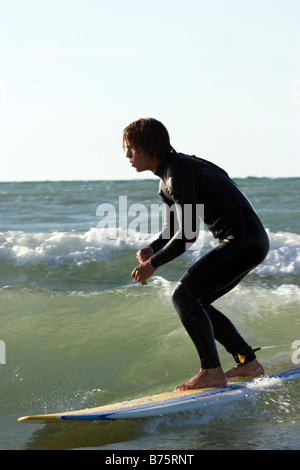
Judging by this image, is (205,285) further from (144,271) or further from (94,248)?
(94,248)

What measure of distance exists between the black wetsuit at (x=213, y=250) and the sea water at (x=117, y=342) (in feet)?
1.86

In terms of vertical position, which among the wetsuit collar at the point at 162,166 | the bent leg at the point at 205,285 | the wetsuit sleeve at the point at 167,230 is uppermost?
the wetsuit collar at the point at 162,166

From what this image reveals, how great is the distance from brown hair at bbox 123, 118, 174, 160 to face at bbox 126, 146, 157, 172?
0.08 feet

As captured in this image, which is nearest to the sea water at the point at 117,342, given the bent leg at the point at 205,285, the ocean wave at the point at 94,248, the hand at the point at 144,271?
the ocean wave at the point at 94,248

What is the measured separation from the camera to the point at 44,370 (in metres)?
5.59

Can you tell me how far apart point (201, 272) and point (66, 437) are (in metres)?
1.23

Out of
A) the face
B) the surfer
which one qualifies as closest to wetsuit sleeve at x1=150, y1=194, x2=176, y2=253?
the surfer

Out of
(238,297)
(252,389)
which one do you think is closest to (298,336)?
(238,297)

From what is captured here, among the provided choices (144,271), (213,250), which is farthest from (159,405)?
(213,250)

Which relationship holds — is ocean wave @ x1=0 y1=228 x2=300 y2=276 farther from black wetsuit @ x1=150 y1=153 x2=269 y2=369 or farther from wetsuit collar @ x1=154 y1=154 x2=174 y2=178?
wetsuit collar @ x1=154 y1=154 x2=174 y2=178

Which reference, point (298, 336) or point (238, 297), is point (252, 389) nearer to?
point (298, 336)

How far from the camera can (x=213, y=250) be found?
411 cm

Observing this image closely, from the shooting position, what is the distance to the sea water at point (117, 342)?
13.4ft

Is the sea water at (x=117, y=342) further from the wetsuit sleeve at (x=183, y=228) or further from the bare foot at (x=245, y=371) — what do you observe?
the wetsuit sleeve at (x=183, y=228)
